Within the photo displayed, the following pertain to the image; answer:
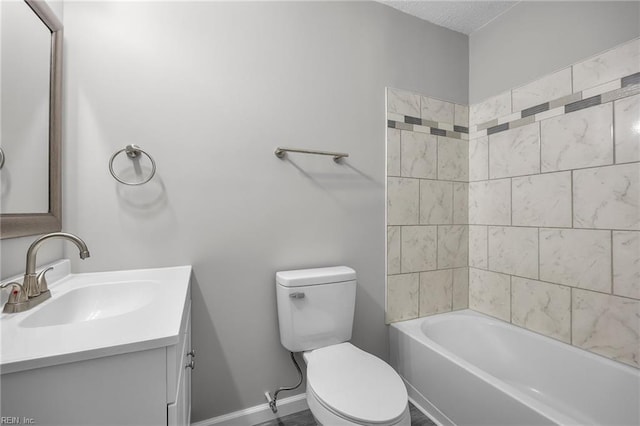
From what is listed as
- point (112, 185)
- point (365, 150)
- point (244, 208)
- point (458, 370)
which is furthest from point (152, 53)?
point (458, 370)

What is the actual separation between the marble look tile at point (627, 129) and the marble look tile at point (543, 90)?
26 centimetres

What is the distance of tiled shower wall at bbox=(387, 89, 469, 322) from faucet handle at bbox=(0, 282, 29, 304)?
63.0 inches

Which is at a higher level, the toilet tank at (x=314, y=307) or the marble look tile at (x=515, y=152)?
the marble look tile at (x=515, y=152)

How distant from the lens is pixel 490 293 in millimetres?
1902

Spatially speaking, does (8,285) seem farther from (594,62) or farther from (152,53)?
(594,62)

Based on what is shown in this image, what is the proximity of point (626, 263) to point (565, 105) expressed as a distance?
0.84 m

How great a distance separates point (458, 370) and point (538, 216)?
981mm

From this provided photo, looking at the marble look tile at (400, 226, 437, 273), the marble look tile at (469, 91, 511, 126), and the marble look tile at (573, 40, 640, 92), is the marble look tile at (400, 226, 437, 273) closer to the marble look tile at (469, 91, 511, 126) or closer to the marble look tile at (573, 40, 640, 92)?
the marble look tile at (469, 91, 511, 126)

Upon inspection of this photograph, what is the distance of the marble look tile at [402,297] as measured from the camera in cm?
180

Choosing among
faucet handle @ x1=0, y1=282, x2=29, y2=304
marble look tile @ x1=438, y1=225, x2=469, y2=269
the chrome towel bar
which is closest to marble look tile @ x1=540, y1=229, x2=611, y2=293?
marble look tile @ x1=438, y1=225, x2=469, y2=269

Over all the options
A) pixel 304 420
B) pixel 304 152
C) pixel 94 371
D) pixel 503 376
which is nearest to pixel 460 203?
pixel 503 376

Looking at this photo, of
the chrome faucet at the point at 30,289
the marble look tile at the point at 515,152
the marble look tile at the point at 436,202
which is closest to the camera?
the chrome faucet at the point at 30,289

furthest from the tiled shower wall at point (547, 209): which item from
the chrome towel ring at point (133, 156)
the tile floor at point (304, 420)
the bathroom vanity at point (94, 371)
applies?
the bathroom vanity at point (94, 371)

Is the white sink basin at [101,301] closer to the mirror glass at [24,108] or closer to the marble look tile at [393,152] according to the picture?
the mirror glass at [24,108]
